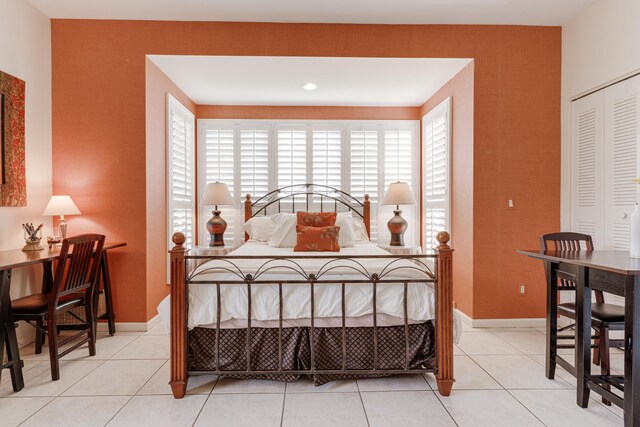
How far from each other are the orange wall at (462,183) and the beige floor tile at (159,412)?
2.70 metres

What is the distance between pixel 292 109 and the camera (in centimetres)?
512

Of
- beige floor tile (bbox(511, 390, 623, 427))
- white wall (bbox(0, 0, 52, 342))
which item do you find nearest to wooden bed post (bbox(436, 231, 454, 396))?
beige floor tile (bbox(511, 390, 623, 427))

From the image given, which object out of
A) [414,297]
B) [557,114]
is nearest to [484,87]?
[557,114]

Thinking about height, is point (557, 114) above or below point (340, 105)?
below

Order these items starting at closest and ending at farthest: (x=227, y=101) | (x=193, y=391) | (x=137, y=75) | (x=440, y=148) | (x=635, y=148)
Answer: (x=193, y=391) < (x=635, y=148) < (x=137, y=75) < (x=440, y=148) < (x=227, y=101)

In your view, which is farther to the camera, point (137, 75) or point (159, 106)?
point (159, 106)

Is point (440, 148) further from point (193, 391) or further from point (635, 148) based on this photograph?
point (193, 391)

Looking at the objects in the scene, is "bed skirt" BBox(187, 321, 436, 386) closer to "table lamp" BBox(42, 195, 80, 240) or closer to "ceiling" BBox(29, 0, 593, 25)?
"table lamp" BBox(42, 195, 80, 240)

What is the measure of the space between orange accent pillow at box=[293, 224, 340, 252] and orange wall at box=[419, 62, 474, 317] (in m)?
1.31

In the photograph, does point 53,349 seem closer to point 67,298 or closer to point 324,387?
point 67,298

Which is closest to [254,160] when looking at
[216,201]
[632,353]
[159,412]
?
[216,201]

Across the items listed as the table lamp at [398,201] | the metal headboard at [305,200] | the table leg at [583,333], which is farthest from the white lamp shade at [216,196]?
the table leg at [583,333]

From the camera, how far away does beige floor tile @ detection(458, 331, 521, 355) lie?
3.08 m

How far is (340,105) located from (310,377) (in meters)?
3.65
